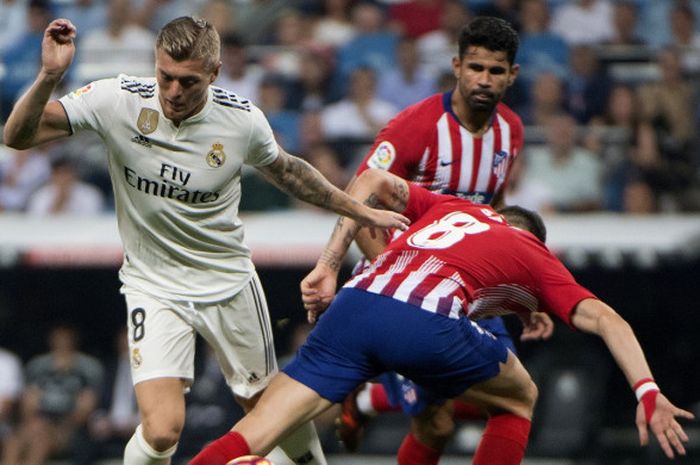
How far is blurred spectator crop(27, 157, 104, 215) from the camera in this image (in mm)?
10648

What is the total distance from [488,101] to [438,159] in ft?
1.18

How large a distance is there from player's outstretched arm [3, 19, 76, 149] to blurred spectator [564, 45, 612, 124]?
20.7 ft

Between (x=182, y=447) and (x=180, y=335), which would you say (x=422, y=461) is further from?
(x=182, y=447)

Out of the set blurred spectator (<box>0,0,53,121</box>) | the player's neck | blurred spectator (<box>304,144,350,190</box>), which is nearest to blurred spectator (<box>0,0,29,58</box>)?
blurred spectator (<box>0,0,53,121</box>)

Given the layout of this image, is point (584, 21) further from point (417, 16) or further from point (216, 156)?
point (216, 156)

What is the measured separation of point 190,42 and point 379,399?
2.60 m

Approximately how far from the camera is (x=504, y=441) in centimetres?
594

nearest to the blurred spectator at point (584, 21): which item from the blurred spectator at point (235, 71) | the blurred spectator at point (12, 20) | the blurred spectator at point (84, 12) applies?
the blurred spectator at point (235, 71)

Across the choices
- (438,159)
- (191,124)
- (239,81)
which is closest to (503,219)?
(438,159)

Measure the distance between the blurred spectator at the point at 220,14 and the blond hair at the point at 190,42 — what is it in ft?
20.7

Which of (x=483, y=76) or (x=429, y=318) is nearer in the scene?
(x=429, y=318)

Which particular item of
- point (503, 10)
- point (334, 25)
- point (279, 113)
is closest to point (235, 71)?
point (279, 113)

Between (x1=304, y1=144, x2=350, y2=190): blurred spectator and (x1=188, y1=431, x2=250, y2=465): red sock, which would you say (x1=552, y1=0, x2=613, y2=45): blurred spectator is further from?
(x1=188, y1=431, x2=250, y2=465): red sock

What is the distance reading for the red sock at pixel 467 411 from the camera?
23.0 feet
